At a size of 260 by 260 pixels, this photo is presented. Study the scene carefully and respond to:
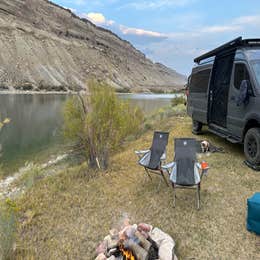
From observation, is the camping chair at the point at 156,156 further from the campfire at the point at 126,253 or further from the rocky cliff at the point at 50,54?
the rocky cliff at the point at 50,54

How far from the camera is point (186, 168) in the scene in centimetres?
441

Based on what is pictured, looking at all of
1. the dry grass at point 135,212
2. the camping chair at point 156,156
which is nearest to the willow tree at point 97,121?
the dry grass at point 135,212

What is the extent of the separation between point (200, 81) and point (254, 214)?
5545mm

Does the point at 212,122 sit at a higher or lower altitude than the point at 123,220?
higher

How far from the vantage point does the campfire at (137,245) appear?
3.06 m

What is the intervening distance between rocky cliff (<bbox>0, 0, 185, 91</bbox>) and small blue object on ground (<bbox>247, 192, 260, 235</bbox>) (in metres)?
37.0

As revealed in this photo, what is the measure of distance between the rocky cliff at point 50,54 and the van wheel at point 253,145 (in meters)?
35.1

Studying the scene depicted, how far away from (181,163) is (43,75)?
5478 centimetres

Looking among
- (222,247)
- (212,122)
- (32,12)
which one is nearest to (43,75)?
(32,12)

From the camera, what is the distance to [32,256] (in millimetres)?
3377

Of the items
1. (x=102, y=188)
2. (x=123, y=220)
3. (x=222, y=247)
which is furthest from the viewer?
(x=102, y=188)

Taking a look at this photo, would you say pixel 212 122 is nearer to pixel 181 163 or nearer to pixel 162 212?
pixel 181 163

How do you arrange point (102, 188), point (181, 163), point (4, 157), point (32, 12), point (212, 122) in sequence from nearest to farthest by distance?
point (181, 163) < point (102, 188) < point (212, 122) < point (4, 157) < point (32, 12)

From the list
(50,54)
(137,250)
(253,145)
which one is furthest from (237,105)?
(50,54)
